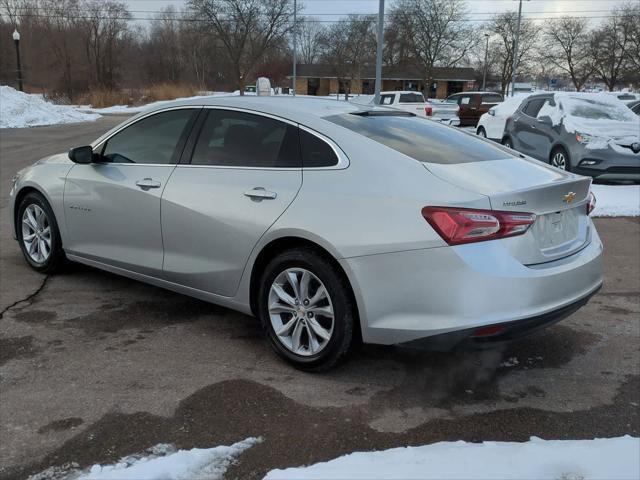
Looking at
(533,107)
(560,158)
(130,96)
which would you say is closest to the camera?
(560,158)

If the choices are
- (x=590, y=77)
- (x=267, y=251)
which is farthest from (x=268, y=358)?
(x=590, y=77)

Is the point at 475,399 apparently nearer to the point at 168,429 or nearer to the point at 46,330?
the point at 168,429

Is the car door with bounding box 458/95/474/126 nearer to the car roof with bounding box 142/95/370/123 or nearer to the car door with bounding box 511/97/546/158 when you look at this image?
the car door with bounding box 511/97/546/158

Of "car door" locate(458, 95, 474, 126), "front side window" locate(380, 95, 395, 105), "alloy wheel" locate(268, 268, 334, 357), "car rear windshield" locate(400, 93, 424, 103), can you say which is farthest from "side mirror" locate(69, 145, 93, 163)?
"car door" locate(458, 95, 474, 126)

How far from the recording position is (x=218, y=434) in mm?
2965

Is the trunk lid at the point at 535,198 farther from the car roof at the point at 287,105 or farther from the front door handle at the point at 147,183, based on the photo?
the front door handle at the point at 147,183

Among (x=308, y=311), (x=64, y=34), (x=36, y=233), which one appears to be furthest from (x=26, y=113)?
(x=64, y=34)

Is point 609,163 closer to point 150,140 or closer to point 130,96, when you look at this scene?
point 150,140

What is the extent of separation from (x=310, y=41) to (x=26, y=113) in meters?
65.0

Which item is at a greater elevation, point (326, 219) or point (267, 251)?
point (326, 219)

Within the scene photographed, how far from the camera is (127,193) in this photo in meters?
4.48

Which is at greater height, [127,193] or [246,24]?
[246,24]

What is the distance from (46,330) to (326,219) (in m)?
2.25

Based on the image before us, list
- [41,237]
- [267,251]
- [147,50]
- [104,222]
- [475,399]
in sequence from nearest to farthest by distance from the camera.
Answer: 1. [475,399]
2. [267,251]
3. [104,222]
4. [41,237]
5. [147,50]
